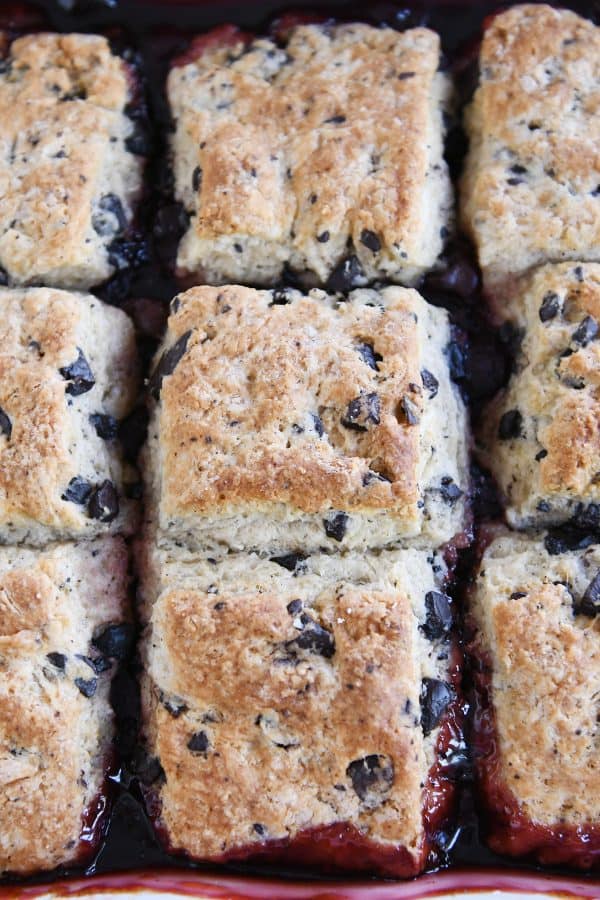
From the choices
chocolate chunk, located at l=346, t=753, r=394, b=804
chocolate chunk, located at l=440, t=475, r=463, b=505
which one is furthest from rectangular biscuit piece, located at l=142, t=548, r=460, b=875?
chocolate chunk, located at l=440, t=475, r=463, b=505

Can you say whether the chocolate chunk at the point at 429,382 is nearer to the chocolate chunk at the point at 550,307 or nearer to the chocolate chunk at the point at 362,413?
the chocolate chunk at the point at 362,413

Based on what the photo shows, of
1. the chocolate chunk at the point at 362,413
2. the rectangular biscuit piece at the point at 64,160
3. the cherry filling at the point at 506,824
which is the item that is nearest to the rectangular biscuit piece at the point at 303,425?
the chocolate chunk at the point at 362,413

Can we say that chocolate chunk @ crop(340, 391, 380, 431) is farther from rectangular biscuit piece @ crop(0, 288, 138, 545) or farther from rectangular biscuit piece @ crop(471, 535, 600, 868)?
rectangular biscuit piece @ crop(0, 288, 138, 545)

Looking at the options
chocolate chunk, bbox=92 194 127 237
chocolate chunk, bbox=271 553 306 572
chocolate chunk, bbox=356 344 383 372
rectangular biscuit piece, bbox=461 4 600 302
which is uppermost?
rectangular biscuit piece, bbox=461 4 600 302

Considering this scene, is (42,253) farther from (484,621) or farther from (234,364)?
(484,621)

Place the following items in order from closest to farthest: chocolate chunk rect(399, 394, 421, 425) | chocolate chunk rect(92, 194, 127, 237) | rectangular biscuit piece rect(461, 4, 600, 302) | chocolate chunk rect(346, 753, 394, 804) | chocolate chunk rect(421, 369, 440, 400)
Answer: chocolate chunk rect(346, 753, 394, 804)
chocolate chunk rect(399, 394, 421, 425)
chocolate chunk rect(421, 369, 440, 400)
rectangular biscuit piece rect(461, 4, 600, 302)
chocolate chunk rect(92, 194, 127, 237)

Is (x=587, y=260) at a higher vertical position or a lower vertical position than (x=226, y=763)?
higher

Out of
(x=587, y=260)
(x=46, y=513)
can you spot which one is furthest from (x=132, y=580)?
(x=587, y=260)
